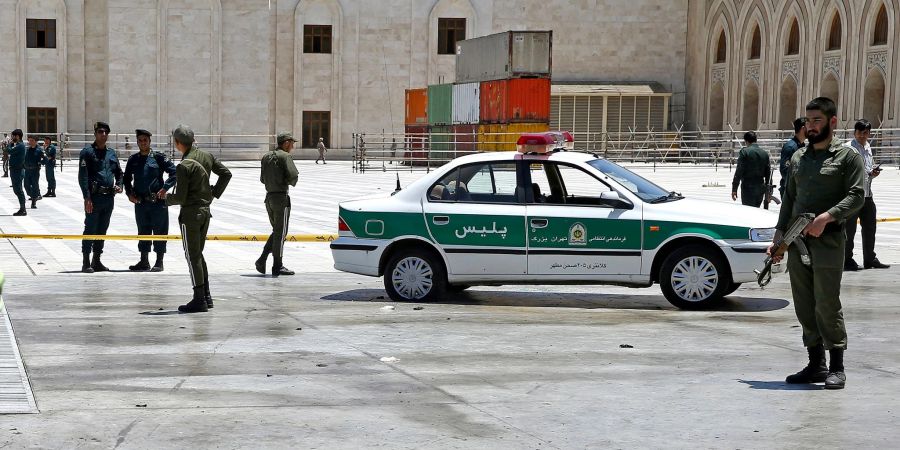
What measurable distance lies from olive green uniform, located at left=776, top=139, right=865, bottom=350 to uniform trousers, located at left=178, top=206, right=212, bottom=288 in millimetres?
5546

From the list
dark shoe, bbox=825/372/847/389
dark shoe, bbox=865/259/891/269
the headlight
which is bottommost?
dark shoe, bbox=865/259/891/269

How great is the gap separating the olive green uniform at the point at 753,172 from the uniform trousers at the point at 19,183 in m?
13.6

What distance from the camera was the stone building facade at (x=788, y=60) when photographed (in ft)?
170

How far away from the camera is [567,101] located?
63656 mm

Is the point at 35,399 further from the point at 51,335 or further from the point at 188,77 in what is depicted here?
the point at 188,77

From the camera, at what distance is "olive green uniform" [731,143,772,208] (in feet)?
54.7

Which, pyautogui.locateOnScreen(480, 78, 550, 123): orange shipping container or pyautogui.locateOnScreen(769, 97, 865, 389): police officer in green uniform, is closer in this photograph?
pyautogui.locateOnScreen(769, 97, 865, 389): police officer in green uniform

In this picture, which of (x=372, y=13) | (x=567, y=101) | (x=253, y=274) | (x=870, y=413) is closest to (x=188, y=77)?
(x=372, y=13)

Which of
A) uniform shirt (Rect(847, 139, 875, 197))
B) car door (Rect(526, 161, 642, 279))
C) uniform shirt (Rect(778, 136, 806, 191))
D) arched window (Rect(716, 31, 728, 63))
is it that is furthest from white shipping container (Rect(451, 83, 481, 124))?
car door (Rect(526, 161, 642, 279))

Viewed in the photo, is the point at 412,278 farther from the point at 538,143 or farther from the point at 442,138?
the point at 442,138

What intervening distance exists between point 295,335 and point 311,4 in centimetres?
5261

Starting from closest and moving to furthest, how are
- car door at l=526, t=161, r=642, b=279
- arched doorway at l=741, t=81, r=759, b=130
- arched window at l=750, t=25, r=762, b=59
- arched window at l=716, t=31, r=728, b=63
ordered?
car door at l=526, t=161, r=642, b=279 → arched window at l=750, t=25, r=762, b=59 → arched doorway at l=741, t=81, r=759, b=130 → arched window at l=716, t=31, r=728, b=63

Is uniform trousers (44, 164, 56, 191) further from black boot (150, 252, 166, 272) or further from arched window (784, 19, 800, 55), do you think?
arched window (784, 19, 800, 55)

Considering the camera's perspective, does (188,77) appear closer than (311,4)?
Yes
